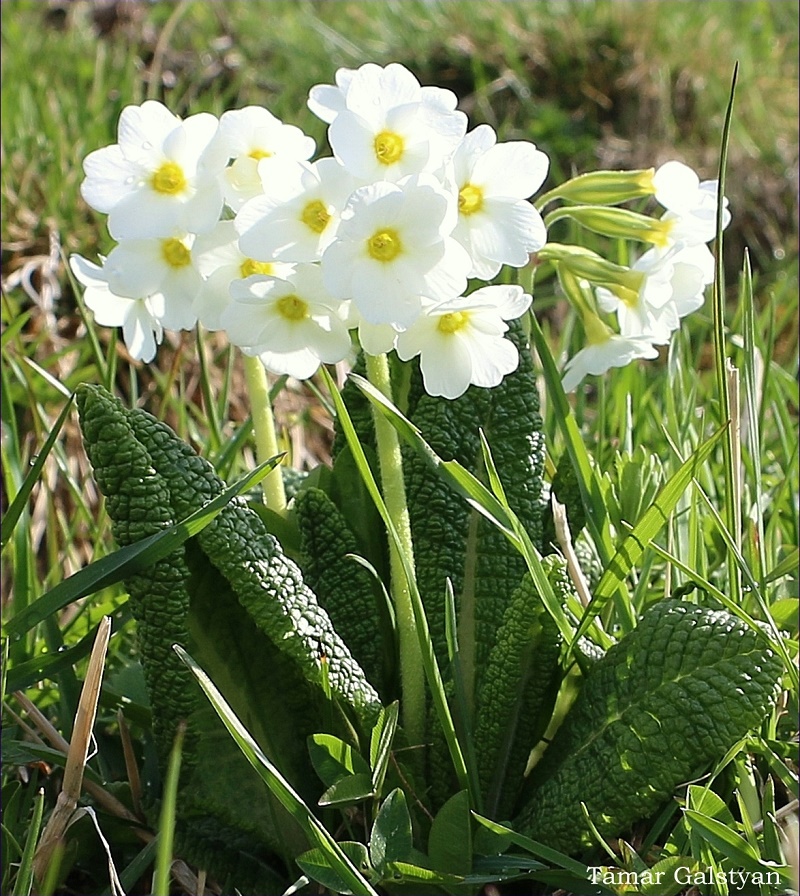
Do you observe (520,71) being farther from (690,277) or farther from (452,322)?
(452,322)

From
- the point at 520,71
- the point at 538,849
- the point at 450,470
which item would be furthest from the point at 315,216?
the point at 520,71

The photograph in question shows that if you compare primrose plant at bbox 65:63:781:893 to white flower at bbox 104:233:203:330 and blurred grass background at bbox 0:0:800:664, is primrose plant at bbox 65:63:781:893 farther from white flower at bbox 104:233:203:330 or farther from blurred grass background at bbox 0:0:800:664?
blurred grass background at bbox 0:0:800:664

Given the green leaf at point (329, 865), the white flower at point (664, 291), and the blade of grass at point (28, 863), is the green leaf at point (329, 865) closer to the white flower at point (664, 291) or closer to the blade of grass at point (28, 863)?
the blade of grass at point (28, 863)

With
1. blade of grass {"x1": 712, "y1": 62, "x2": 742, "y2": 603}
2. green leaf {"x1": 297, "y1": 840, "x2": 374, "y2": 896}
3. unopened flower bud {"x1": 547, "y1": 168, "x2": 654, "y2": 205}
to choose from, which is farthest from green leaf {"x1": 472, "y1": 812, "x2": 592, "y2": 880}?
unopened flower bud {"x1": 547, "y1": 168, "x2": 654, "y2": 205}

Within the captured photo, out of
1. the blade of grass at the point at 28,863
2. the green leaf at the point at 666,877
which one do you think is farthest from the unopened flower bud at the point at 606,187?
the blade of grass at the point at 28,863

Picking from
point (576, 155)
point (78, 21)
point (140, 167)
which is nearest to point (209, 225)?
point (140, 167)

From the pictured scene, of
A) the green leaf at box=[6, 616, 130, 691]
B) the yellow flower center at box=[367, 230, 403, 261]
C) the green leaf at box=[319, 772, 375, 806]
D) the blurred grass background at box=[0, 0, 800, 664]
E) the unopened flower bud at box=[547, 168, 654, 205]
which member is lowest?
the green leaf at box=[319, 772, 375, 806]
